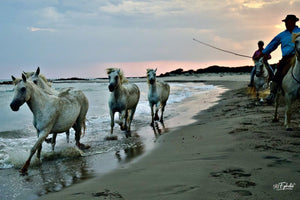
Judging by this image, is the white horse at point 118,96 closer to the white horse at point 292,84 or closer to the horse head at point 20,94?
the horse head at point 20,94

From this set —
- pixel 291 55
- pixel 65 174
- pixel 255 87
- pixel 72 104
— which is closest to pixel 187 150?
pixel 65 174

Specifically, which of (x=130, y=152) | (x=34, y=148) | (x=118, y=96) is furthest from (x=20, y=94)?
(x=118, y=96)

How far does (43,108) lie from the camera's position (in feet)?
18.1

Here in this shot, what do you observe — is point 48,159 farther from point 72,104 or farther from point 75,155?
point 72,104

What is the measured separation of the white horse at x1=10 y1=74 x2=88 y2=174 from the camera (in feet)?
16.6

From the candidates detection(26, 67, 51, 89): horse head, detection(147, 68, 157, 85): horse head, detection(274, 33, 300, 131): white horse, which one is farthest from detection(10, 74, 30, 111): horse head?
detection(147, 68, 157, 85): horse head

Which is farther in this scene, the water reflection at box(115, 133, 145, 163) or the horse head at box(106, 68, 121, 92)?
the horse head at box(106, 68, 121, 92)

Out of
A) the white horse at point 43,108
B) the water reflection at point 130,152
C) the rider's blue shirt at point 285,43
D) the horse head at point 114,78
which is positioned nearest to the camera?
the white horse at point 43,108

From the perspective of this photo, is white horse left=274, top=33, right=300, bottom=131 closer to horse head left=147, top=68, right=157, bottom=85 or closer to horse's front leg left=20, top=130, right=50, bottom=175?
horse's front leg left=20, top=130, right=50, bottom=175

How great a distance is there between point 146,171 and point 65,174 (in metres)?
1.65

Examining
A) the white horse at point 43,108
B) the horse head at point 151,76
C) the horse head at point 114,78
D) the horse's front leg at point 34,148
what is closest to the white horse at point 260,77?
the horse head at point 151,76

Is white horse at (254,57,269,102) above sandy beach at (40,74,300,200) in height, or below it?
above

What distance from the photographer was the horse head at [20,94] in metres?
4.94

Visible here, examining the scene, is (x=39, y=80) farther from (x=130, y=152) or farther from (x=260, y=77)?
(x=260, y=77)
